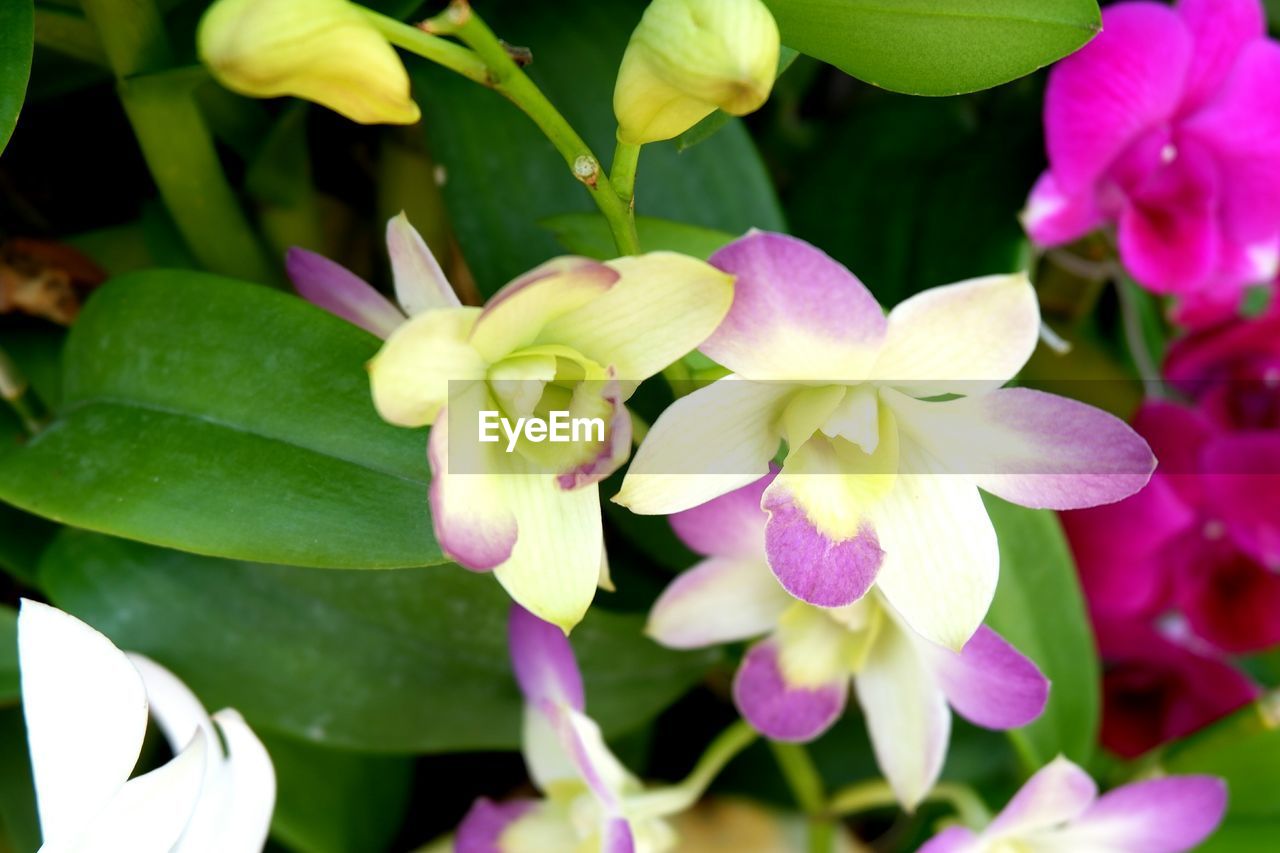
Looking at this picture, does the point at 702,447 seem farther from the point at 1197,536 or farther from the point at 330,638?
the point at 1197,536

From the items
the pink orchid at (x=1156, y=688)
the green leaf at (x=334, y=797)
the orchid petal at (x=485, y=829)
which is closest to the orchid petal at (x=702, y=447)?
the orchid petal at (x=485, y=829)

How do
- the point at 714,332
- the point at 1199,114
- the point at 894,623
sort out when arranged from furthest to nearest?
the point at 1199,114, the point at 894,623, the point at 714,332

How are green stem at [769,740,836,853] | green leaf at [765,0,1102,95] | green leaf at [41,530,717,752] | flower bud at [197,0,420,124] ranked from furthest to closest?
green stem at [769,740,836,853], green leaf at [41,530,717,752], green leaf at [765,0,1102,95], flower bud at [197,0,420,124]

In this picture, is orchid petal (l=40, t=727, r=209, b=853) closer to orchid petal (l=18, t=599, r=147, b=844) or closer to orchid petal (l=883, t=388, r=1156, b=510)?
orchid petal (l=18, t=599, r=147, b=844)

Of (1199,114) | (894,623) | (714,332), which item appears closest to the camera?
(714,332)

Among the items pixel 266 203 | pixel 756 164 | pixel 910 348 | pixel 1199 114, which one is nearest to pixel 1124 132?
pixel 1199 114

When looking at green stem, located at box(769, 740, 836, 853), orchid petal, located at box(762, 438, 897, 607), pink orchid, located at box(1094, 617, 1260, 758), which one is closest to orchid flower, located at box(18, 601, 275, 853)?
orchid petal, located at box(762, 438, 897, 607)

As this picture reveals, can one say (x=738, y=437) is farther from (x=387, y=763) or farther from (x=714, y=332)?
(x=387, y=763)

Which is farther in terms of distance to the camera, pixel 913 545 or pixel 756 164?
pixel 756 164
